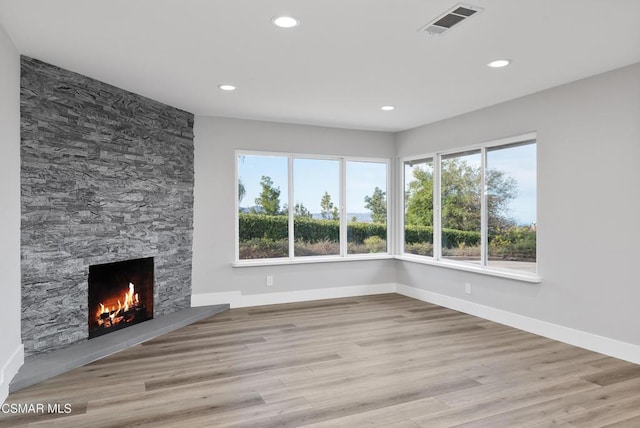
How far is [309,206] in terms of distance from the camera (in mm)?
6223

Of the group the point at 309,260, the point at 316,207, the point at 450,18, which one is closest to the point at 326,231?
the point at 316,207

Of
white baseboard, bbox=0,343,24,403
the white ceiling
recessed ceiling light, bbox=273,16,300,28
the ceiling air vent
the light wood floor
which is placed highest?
the white ceiling

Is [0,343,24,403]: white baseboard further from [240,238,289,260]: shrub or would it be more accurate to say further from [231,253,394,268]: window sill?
[240,238,289,260]: shrub

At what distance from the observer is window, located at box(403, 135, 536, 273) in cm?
472

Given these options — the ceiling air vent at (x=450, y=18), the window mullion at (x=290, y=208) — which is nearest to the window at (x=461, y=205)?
the window mullion at (x=290, y=208)

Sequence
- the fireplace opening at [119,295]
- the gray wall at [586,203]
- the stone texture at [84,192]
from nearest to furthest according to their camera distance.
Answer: the stone texture at [84,192], the gray wall at [586,203], the fireplace opening at [119,295]

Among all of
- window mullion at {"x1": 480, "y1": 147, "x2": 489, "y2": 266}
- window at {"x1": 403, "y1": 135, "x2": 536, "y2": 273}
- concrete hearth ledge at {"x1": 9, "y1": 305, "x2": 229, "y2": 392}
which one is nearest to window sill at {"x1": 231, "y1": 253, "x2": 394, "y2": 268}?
window at {"x1": 403, "y1": 135, "x2": 536, "y2": 273}

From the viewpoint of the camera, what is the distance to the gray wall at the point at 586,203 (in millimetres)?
3697

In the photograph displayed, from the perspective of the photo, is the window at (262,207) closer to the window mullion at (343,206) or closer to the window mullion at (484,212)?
the window mullion at (343,206)

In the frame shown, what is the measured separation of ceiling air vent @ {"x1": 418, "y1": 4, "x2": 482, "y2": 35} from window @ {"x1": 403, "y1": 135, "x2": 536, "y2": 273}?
88.8 inches

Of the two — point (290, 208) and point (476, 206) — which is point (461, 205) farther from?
point (290, 208)

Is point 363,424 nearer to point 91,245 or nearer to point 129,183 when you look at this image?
point 91,245

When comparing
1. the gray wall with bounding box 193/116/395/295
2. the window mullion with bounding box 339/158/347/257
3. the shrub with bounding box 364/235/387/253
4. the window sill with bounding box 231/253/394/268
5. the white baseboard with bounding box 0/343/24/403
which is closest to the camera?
the white baseboard with bounding box 0/343/24/403

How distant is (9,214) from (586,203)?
4.71m
